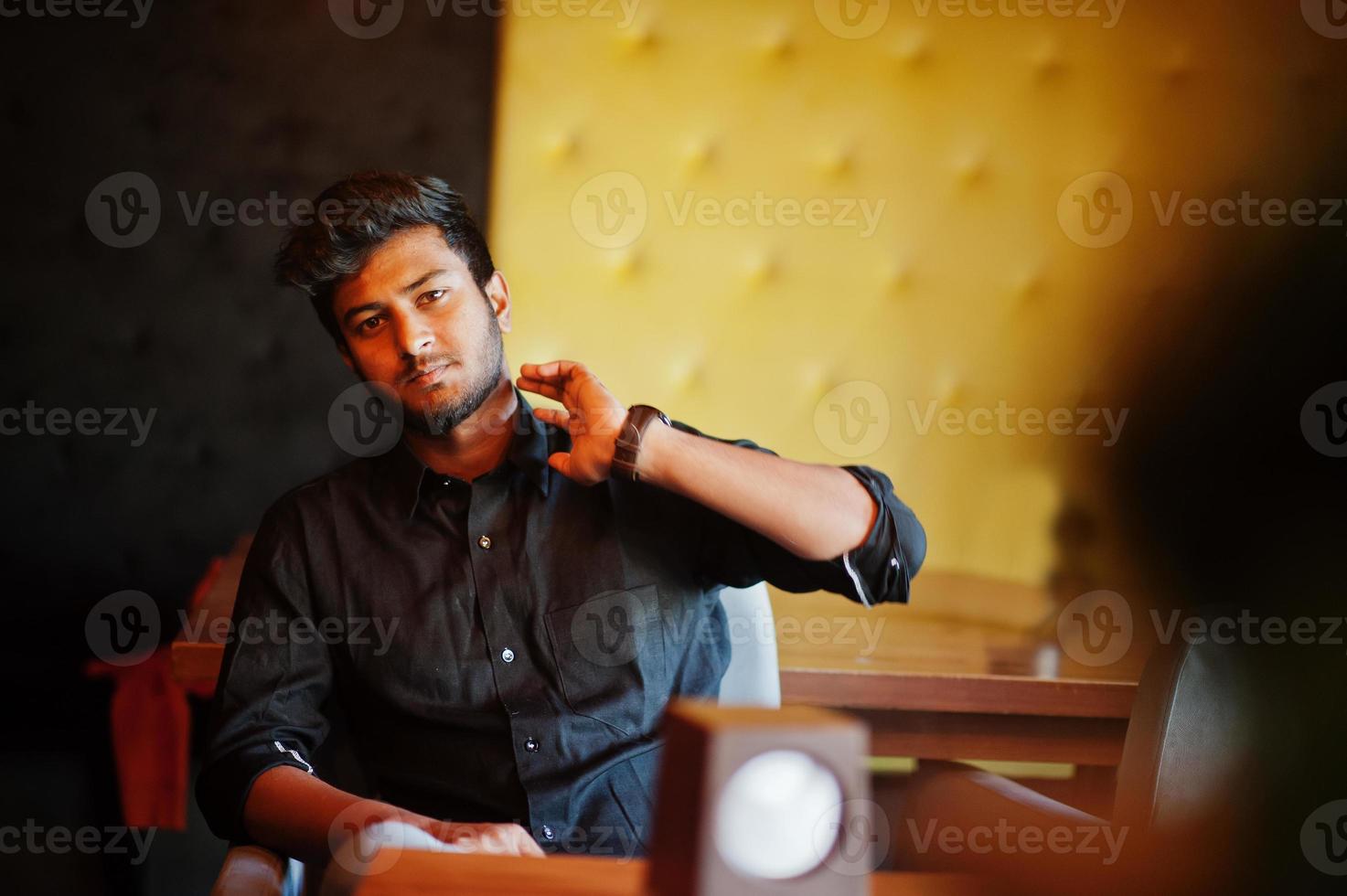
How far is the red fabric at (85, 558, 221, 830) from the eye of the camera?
7.48 feet

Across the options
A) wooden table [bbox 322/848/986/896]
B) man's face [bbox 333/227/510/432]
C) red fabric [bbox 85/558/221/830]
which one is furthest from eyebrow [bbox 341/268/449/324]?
red fabric [bbox 85/558/221/830]

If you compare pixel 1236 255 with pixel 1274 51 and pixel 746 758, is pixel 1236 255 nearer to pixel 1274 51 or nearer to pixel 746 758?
pixel 1274 51

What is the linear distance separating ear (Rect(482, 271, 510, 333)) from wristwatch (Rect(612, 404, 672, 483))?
1.21 ft

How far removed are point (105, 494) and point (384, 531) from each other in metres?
1.47

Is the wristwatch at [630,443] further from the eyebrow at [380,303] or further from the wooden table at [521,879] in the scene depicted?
the wooden table at [521,879]

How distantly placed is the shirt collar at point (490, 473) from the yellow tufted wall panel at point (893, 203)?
1113mm

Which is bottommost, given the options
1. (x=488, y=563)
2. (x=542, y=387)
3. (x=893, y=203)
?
(x=488, y=563)

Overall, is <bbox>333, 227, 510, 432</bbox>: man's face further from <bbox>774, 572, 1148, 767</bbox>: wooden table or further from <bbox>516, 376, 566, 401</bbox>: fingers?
<bbox>774, 572, 1148, 767</bbox>: wooden table

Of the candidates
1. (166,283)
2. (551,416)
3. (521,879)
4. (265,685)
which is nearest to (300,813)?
(265,685)

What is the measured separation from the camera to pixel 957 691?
5.77 feet

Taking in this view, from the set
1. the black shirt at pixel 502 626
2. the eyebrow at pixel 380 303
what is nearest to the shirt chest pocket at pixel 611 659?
the black shirt at pixel 502 626

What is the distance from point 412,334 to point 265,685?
0.51m

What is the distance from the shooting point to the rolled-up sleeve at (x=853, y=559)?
1.36m

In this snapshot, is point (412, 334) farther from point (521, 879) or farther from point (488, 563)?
point (521, 879)
